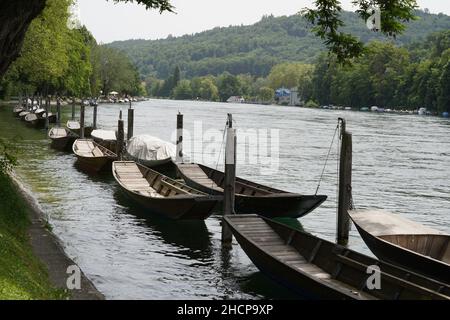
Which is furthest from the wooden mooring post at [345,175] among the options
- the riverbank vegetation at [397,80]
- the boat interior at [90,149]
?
the riverbank vegetation at [397,80]

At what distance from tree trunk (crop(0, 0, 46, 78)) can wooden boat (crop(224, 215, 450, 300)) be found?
742cm

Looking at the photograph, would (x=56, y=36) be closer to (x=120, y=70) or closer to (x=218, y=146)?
(x=218, y=146)

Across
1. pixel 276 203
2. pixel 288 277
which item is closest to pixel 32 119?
pixel 276 203

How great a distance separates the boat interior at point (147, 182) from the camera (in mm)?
24312

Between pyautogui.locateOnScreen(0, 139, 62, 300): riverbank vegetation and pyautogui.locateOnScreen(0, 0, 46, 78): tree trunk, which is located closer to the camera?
pyautogui.locateOnScreen(0, 139, 62, 300): riverbank vegetation

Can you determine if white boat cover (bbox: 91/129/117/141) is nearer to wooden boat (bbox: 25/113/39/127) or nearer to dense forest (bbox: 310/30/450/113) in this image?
wooden boat (bbox: 25/113/39/127)

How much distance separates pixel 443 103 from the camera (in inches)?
5418

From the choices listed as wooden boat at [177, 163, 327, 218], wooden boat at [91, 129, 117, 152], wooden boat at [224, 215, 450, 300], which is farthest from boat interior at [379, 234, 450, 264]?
wooden boat at [91, 129, 117, 152]

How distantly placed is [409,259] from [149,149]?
76.1 feet

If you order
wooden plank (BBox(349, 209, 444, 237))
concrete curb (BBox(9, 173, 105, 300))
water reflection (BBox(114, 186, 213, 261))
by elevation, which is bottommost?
water reflection (BBox(114, 186, 213, 261))

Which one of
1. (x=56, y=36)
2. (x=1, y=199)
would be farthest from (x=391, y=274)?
(x=56, y=36)

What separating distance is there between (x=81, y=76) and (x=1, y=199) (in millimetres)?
78508

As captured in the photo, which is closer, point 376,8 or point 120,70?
point 376,8

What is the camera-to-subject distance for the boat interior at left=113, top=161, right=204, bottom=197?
957 inches
